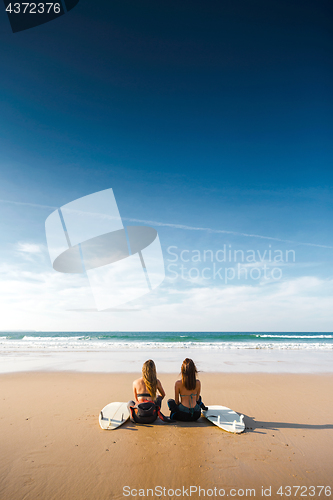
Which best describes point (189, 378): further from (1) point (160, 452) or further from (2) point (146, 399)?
(1) point (160, 452)

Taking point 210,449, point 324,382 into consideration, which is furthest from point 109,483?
point 324,382

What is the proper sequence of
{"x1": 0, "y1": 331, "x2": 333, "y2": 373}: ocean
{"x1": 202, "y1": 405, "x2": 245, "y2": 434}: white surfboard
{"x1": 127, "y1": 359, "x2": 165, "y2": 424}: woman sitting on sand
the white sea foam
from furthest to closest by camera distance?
the white sea foam
{"x1": 0, "y1": 331, "x2": 333, "y2": 373}: ocean
{"x1": 127, "y1": 359, "x2": 165, "y2": 424}: woman sitting on sand
{"x1": 202, "y1": 405, "x2": 245, "y2": 434}: white surfboard

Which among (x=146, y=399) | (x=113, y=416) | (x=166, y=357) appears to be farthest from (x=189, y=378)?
(x=166, y=357)

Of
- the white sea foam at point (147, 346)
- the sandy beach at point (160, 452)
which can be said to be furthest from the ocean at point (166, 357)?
the sandy beach at point (160, 452)

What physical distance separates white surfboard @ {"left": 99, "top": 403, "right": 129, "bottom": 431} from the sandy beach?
0.12 m

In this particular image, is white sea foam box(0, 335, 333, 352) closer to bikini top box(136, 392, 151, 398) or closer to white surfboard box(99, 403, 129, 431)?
white surfboard box(99, 403, 129, 431)

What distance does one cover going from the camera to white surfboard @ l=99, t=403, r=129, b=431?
4.32 metres

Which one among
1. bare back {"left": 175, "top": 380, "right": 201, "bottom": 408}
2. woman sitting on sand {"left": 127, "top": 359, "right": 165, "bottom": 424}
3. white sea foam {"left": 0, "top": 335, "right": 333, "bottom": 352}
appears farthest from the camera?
white sea foam {"left": 0, "top": 335, "right": 333, "bottom": 352}

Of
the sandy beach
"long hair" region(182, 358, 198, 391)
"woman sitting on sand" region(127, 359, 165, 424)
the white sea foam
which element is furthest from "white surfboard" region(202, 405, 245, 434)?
the white sea foam

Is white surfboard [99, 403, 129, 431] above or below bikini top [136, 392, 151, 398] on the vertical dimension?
below

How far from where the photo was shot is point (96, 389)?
A: 709cm

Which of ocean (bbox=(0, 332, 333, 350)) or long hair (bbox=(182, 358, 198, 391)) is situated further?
ocean (bbox=(0, 332, 333, 350))

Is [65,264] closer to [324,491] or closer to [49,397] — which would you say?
[49,397]

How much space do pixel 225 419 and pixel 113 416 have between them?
1.93 metres
